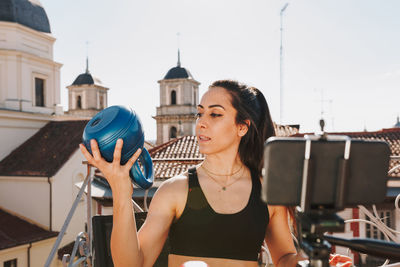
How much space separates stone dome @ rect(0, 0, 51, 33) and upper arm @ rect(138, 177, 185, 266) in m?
25.1

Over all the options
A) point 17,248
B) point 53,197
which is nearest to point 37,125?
point 53,197

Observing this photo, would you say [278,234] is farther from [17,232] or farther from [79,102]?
[79,102]

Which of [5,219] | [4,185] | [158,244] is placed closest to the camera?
[158,244]

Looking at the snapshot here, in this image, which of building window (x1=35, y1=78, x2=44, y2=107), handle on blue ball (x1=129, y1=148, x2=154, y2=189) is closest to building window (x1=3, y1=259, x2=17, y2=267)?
building window (x1=35, y1=78, x2=44, y2=107)

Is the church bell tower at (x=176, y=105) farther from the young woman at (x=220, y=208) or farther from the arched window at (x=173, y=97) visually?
the young woman at (x=220, y=208)

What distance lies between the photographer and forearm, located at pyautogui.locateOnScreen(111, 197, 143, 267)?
141 cm

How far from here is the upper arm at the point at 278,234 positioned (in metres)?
1.93

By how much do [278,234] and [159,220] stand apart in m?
0.74

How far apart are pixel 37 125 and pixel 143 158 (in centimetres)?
2317

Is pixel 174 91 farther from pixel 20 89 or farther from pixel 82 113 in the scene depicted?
pixel 20 89

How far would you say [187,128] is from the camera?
53.0m

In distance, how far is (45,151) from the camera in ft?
67.4

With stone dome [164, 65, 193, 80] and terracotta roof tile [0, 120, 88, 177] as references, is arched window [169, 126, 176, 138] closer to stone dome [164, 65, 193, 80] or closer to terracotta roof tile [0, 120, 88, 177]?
stone dome [164, 65, 193, 80]

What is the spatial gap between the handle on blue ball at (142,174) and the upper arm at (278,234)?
0.76m
